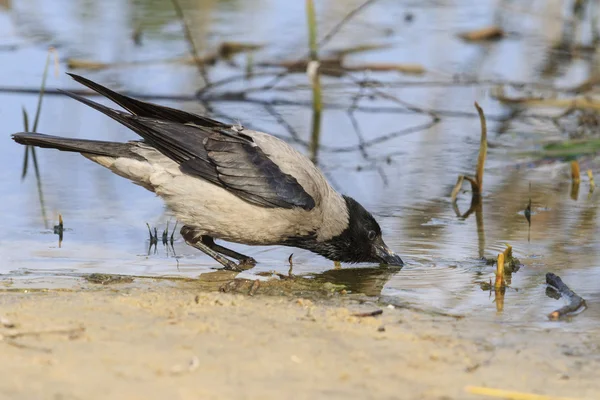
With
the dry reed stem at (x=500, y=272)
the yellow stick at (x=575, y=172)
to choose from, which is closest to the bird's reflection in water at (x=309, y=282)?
the dry reed stem at (x=500, y=272)

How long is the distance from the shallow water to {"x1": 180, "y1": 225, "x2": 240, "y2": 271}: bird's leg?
9 cm

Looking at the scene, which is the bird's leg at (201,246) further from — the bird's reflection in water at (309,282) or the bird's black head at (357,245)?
the bird's black head at (357,245)

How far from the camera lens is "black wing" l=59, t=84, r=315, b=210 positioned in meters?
5.65

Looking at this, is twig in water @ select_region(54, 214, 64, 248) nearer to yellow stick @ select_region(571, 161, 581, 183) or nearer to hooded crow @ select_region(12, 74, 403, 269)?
hooded crow @ select_region(12, 74, 403, 269)

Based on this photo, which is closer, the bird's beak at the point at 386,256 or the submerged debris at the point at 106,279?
the submerged debris at the point at 106,279

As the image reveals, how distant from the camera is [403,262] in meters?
5.84

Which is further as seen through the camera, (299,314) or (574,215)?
(574,215)

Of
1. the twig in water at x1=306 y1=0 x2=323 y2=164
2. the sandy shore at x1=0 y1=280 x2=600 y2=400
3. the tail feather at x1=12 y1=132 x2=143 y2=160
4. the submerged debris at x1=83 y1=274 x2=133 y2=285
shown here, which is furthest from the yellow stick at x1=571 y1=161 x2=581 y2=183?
the submerged debris at x1=83 y1=274 x2=133 y2=285

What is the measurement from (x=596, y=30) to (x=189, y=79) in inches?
215

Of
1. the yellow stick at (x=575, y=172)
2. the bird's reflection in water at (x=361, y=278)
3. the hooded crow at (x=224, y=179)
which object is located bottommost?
the bird's reflection in water at (x=361, y=278)

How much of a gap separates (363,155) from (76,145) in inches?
129

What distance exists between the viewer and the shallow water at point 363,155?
5594mm

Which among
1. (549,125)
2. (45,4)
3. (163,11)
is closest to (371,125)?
(549,125)

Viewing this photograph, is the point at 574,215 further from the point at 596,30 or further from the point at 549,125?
the point at 596,30
